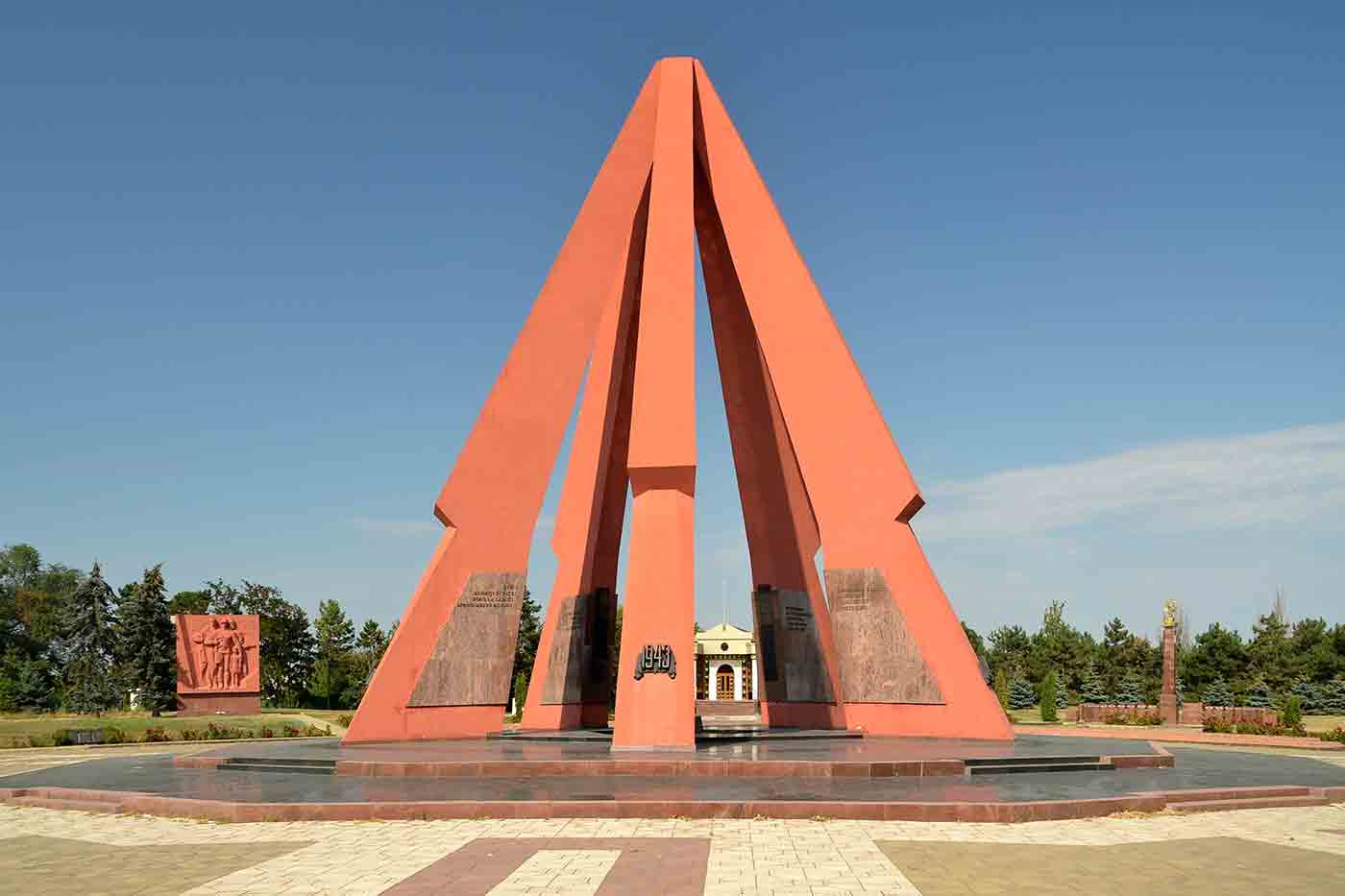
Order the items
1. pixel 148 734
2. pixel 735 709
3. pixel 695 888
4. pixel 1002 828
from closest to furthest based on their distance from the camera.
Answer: pixel 695 888, pixel 1002 828, pixel 148 734, pixel 735 709

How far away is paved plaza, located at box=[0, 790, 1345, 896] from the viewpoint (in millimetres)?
7266

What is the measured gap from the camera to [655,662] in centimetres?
1510

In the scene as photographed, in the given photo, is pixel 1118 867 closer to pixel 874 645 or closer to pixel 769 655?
pixel 874 645

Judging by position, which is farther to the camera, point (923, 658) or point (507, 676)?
point (507, 676)

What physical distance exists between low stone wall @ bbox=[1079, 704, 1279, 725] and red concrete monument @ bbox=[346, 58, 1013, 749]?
16161mm

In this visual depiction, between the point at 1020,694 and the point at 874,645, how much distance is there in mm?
27678

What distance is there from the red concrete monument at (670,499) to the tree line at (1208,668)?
78.3 ft

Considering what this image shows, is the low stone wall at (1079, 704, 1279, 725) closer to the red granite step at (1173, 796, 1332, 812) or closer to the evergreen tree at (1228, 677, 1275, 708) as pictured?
the evergreen tree at (1228, 677, 1275, 708)

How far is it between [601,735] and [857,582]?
4.82 m

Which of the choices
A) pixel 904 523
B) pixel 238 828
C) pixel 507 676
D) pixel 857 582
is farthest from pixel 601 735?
pixel 238 828

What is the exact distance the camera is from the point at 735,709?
35562 millimetres

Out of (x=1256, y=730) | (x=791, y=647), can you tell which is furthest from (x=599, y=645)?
(x=1256, y=730)

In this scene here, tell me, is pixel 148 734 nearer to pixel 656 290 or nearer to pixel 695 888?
pixel 656 290

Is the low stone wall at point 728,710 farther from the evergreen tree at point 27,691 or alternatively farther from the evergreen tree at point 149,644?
the evergreen tree at point 27,691
